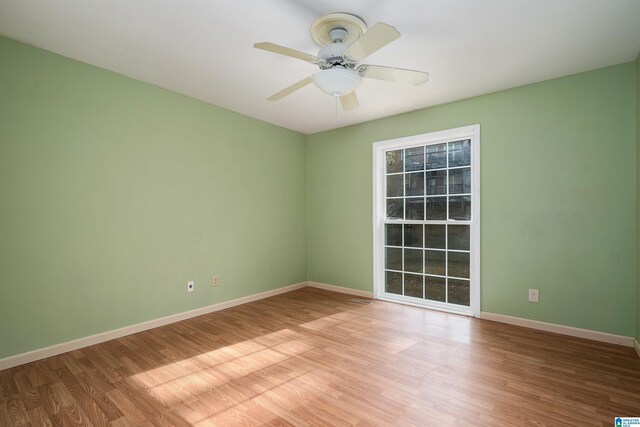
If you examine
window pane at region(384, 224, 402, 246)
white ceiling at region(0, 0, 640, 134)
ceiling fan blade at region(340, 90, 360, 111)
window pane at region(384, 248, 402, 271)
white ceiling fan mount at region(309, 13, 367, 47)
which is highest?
white ceiling at region(0, 0, 640, 134)

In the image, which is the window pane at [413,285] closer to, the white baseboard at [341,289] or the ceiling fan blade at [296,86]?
the white baseboard at [341,289]

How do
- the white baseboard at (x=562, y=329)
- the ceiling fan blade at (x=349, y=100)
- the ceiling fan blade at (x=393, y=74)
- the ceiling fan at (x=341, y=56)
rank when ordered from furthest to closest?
the white baseboard at (x=562, y=329)
the ceiling fan blade at (x=349, y=100)
the ceiling fan blade at (x=393, y=74)
the ceiling fan at (x=341, y=56)

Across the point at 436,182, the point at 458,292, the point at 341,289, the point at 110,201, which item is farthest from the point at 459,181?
the point at 110,201

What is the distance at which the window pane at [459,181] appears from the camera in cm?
369

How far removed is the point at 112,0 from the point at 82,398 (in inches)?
102

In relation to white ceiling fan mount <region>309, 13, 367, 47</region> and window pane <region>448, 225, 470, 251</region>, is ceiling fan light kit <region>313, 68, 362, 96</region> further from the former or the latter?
window pane <region>448, 225, 470, 251</region>

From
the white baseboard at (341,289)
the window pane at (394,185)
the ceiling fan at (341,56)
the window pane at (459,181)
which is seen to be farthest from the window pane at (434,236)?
the ceiling fan at (341,56)

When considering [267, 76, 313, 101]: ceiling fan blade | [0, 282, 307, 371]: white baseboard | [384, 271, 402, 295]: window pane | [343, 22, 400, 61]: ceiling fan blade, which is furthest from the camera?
[384, 271, 402, 295]: window pane

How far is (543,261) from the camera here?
3.15 metres

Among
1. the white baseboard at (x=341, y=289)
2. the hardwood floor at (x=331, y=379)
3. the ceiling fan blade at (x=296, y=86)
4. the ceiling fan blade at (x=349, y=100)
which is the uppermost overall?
the ceiling fan blade at (x=296, y=86)

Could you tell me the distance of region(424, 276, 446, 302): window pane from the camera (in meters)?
3.86

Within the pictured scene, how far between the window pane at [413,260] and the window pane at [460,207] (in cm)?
65

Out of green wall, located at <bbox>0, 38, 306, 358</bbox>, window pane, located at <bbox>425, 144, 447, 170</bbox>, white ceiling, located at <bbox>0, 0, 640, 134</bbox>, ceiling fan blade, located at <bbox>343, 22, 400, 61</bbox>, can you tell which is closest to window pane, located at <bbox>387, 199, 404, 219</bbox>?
window pane, located at <bbox>425, 144, 447, 170</bbox>

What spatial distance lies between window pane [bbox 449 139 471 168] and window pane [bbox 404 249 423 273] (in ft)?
3.92
